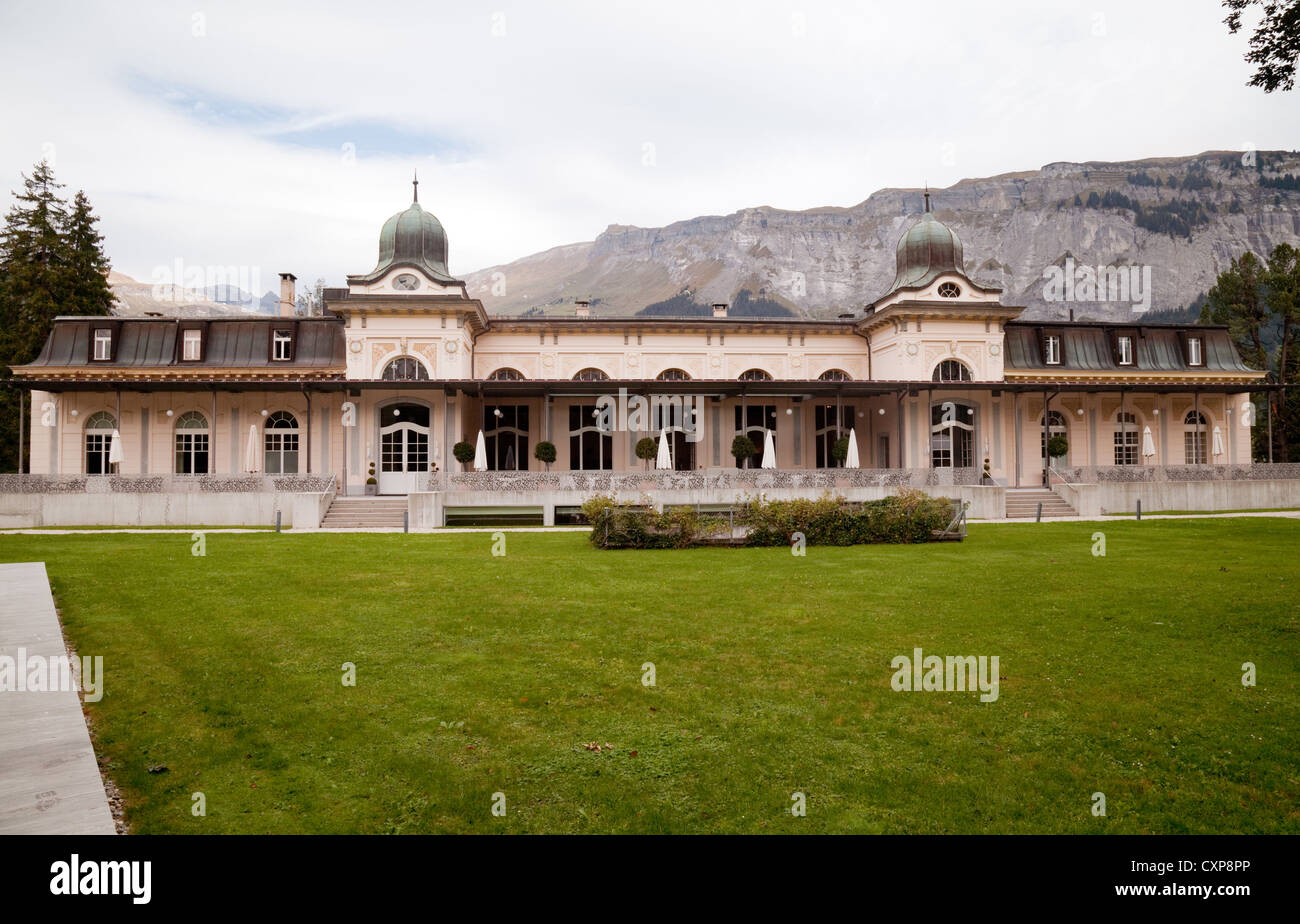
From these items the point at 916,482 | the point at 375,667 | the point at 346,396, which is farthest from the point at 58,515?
the point at 916,482

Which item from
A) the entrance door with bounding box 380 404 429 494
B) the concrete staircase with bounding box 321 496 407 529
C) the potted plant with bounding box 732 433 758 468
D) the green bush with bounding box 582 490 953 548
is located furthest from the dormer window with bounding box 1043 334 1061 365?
the concrete staircase with bounding box 321 496 407 529

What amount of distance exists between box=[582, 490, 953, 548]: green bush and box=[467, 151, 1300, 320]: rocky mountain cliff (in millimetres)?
82235

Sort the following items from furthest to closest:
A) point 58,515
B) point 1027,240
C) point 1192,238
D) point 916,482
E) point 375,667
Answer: point 1027,240
point 1192,238
point 916,482
point 58,515
point 375,667

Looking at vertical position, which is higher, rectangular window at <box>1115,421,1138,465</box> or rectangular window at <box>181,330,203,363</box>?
rectangular window at <box>181,330,203,363</box>

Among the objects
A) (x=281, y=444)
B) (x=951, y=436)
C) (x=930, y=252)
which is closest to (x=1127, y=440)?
(x=951, y=436)

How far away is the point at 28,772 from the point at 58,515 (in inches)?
937

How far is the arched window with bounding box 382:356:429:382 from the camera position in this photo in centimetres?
2850

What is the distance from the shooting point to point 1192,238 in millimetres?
128125

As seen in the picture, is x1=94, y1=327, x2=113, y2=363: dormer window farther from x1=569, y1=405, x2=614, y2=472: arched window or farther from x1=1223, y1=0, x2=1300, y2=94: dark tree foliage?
x1=1223, y1=0, x2=1300, y2=94: dark tree foliage

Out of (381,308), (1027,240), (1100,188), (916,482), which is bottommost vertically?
(916,482)

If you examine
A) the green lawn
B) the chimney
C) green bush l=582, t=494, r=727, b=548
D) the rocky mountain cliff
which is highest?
the rocky mountain cliff

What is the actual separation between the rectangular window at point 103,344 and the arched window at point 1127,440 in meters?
44.0

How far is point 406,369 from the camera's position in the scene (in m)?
28.6
